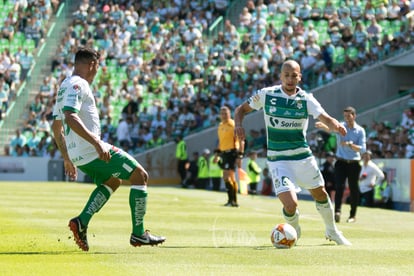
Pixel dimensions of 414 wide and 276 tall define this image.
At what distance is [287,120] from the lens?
1393 centimetres

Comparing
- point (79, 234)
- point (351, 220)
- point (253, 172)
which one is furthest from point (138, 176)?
point (253, 172)

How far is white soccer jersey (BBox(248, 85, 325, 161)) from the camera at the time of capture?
13922mm

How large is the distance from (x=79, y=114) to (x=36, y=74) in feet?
112

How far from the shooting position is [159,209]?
23016mm

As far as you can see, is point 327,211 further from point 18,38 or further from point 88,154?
point 18,38

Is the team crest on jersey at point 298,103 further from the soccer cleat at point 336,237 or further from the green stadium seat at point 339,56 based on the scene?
the green stadium seat at point 339,56

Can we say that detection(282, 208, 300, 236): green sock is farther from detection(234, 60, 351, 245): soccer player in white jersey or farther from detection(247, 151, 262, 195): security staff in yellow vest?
detection(247, 151, 262, 195): security staff in yellow vest

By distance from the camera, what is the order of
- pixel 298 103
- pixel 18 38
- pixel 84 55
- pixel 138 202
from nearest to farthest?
pixel 84 55
pixel 138 202
pixel 298 103
pixel 18 38

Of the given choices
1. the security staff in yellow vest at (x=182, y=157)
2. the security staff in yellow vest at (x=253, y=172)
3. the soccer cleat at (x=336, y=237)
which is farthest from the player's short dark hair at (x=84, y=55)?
the security staff in yellow vest at (x=182, y=157)

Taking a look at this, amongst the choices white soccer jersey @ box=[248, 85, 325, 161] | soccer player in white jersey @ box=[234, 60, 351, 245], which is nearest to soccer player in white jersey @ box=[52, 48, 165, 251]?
soccer player in white jersey @ box=[234, 60, 351, 245]

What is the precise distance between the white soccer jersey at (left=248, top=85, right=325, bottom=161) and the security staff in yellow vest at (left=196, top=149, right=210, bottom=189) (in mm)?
25310

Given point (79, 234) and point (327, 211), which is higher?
point (327, 211)

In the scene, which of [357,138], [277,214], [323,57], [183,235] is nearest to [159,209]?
[277,214]

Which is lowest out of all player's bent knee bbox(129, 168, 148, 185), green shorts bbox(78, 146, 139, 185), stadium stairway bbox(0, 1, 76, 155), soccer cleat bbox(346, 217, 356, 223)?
soccer cleat bbox(346, 217, 356, 223)
